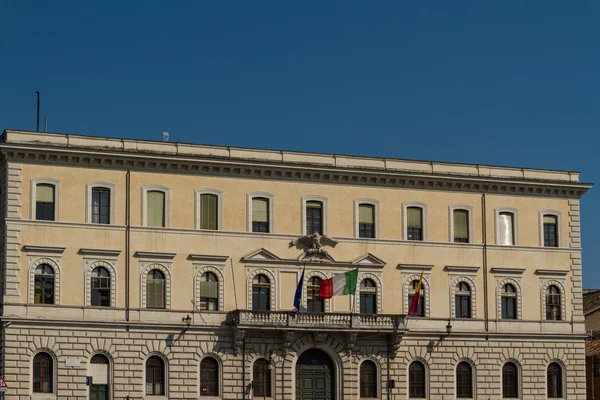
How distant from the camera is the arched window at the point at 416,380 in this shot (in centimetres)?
7000

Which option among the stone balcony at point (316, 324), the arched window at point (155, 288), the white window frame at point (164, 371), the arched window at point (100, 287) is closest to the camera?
the arched window at point (100, 287)

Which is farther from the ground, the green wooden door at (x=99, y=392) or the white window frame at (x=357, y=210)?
the white window frame at (x=357, y=210)

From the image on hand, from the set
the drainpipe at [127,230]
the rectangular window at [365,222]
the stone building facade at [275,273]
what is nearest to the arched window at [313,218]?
the stone building facade at [275,273]

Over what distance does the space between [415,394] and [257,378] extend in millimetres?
8658

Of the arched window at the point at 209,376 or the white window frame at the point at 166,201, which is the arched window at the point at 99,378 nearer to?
the arched window at the point at 209,376

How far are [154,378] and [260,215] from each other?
31.8ft

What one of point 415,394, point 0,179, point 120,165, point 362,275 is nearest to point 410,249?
point 362,275

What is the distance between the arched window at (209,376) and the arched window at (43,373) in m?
7.37

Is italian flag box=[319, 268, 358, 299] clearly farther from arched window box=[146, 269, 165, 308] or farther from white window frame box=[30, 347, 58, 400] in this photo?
white window frame box=[30, 347, 58, 400]

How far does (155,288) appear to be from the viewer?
65.8 m

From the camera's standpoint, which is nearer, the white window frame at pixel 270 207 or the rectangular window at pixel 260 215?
the white window frame at pixel 270 207

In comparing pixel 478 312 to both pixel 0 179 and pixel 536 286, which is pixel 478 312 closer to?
pixel 536 286

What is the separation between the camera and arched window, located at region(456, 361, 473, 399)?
2798 inches

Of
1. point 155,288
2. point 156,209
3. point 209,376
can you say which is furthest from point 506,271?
point 156,209
